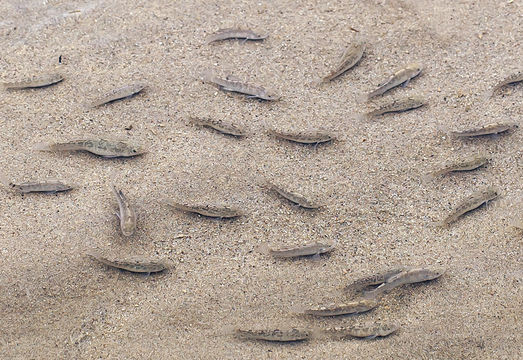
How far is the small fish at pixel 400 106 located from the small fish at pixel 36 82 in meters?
4.44

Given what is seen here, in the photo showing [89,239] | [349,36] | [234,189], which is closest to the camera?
[89,239]

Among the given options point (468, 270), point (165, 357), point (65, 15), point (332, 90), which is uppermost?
point (65, 15)

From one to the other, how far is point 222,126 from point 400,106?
2.42 metres

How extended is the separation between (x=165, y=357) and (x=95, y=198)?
218 centimetres

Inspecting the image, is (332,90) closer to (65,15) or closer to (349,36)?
(349,36)

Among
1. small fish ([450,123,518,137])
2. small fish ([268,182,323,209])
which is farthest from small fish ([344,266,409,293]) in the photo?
small fish ([450,123,518,137])

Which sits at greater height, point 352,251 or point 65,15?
point 65,15

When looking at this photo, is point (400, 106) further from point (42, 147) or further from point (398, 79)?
point (42, 147)

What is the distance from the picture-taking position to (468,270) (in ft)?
18.8

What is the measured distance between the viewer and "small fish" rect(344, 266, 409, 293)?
558cm

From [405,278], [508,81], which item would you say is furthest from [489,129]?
[405,278]

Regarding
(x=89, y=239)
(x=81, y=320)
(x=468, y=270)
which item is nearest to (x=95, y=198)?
(x=89, y=239)

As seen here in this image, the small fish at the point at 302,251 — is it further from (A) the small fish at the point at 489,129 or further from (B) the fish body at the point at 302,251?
(A) the small fish at the point at 489,129

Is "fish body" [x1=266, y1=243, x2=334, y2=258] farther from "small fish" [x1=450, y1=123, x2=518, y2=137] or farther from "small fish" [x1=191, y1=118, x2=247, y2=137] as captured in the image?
"small fish" [x1=450, y1=123, x2=518, y2=137]
